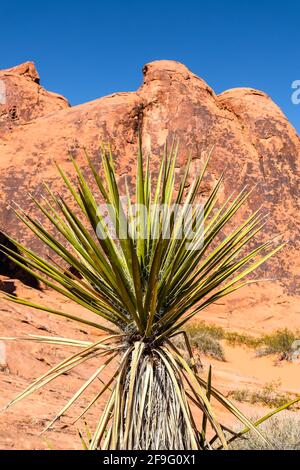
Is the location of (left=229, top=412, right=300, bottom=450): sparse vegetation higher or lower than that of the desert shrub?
lower

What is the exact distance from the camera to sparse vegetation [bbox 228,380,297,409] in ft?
28.2

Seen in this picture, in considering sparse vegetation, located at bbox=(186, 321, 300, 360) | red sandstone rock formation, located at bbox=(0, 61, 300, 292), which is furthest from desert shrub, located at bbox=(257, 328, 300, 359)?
red sandstone rock formation, located at bbox=(0, 61, 300, 292)

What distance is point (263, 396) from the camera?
8.88m

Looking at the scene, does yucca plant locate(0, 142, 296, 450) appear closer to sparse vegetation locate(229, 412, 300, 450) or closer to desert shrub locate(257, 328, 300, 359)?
sparse vegetation locate(229, 412, 300, 450)

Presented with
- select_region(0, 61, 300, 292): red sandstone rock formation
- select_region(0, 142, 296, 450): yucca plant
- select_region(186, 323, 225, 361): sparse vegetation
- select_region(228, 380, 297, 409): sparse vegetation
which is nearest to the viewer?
select_region(0, 142, 296, 450): yucca plant

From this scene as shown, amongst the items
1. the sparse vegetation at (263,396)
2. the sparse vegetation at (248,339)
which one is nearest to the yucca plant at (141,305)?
the sparse vegetation at (263,396)

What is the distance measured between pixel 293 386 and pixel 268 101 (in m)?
19.7

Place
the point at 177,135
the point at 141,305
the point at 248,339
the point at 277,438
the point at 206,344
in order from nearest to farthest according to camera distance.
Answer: the point at 141,305 → the point at 277,438 → the point at 206,344 → the point at 248,339 → the point at 177,135

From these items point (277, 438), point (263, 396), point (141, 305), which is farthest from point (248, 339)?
point (141, 305)

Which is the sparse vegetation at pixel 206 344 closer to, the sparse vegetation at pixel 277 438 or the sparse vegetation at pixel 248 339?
the sparse vegetation at pixel 248 339

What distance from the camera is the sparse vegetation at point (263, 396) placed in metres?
8.59

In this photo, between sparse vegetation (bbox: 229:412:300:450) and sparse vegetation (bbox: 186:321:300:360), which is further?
sparse vegetation (bbox: 186:321:300:360)

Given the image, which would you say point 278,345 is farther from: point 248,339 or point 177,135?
point 177,135
